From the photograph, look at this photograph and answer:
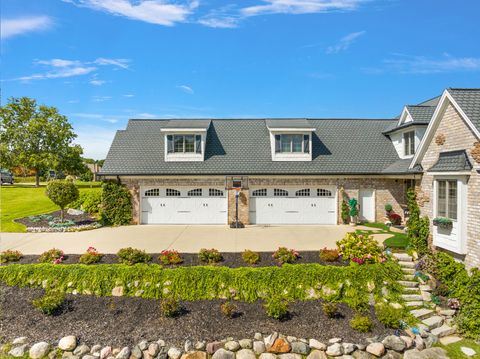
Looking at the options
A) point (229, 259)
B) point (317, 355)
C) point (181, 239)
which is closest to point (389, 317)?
point (317, 355)

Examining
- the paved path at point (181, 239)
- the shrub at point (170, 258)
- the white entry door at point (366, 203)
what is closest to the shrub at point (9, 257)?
the paved path at point (181, 239)

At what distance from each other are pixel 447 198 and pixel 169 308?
9.81 metres

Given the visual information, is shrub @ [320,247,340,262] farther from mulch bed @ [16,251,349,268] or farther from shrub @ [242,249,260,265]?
shrub @ [242,249,260,265]

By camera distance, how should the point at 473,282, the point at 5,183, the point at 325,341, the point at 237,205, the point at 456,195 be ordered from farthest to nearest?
the point at 5,183
the point at 237,205
the point at 456,195
the point at 473,282
the point at 325,341

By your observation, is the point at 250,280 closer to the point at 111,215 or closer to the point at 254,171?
the point at 254,171

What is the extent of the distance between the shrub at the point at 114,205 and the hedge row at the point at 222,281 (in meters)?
7.04

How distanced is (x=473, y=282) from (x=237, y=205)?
35.0 feet

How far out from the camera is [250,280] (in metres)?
8.58

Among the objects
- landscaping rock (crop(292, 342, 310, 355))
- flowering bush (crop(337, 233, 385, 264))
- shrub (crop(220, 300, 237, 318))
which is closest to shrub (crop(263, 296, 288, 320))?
landscaping rock (crop(292, 342, 310, 355))

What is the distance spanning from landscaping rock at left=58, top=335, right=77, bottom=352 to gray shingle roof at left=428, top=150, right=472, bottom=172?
12.2m

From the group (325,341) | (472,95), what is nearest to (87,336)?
(325,341)

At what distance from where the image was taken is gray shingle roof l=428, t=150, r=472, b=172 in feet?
28.8

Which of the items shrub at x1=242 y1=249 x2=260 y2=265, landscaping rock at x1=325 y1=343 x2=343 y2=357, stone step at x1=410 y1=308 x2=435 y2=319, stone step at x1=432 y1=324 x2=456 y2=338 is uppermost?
shrub at x1=242 y1=249 x2=260 y2=265

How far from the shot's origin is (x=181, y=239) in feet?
41.9
